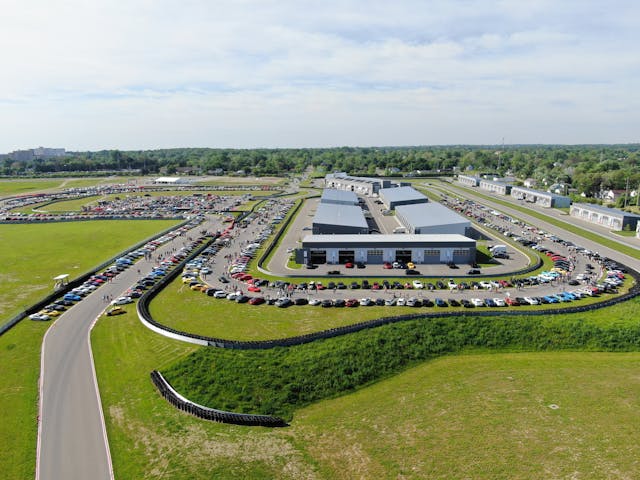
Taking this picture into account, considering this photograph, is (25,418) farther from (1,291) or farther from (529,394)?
(529,394)

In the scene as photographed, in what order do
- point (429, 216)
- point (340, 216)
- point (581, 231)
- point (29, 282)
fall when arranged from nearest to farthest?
1. point (29, 282)
2. point (429, 216)
3. point (340, 216)
4. point (581, 231)

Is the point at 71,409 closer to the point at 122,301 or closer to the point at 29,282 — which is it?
the point at 122,301

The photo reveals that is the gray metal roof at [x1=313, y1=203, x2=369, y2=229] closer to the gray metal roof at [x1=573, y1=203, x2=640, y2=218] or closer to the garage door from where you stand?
the garage door

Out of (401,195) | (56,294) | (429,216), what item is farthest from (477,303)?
(401,195)

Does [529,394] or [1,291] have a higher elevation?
[1,291]

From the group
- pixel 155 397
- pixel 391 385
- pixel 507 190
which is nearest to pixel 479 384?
pixel 391 385
